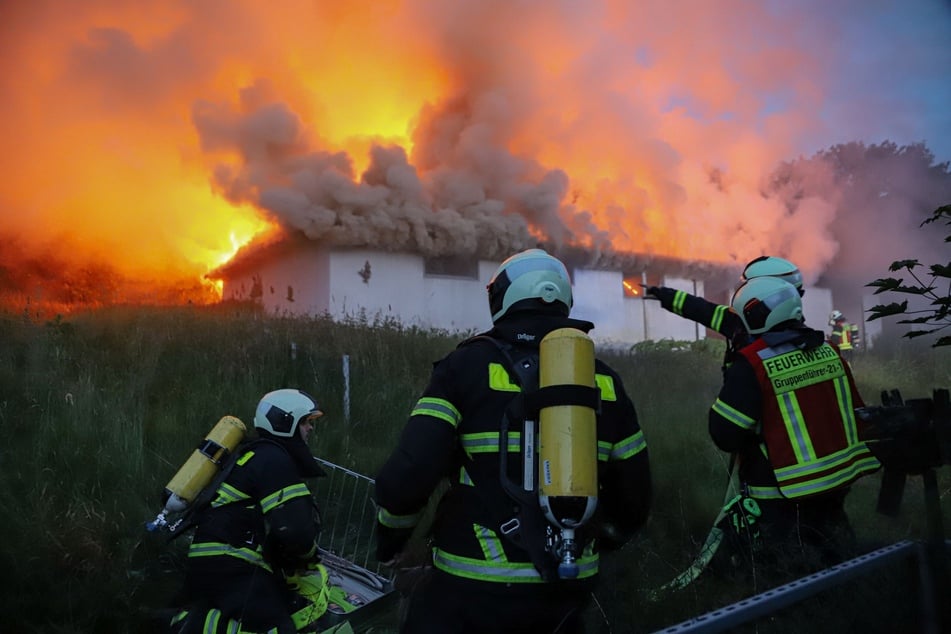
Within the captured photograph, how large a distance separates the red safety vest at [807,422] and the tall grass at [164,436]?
1.38ft

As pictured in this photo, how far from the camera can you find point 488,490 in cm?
174

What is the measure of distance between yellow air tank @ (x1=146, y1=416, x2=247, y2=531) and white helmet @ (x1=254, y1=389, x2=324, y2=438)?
20 cm

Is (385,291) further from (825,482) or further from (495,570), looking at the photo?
(495,570)

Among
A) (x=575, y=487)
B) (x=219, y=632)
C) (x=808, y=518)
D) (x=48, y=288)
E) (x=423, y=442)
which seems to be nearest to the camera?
(x=575, y=487)

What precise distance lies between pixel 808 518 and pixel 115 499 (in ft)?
14.0

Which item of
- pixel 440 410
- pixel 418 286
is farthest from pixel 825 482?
pixel 418 286

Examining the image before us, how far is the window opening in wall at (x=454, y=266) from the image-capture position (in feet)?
46.0

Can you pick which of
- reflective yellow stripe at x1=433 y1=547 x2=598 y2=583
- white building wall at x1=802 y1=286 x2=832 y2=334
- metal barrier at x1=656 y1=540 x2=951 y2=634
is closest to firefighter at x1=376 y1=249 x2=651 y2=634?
reflective yellow stripe at x1=433 y1=547 x2=598 y2=583

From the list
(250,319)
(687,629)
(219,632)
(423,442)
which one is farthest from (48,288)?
(687,629)

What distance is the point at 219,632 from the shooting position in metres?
2.76

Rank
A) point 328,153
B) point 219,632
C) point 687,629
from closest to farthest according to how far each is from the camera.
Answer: point 687,629 < point 219,632 < point 328,153

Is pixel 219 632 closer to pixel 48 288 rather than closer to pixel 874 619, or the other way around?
pixel 874 619

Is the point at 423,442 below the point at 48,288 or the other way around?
below

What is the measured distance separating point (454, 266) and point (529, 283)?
41.0 feet
